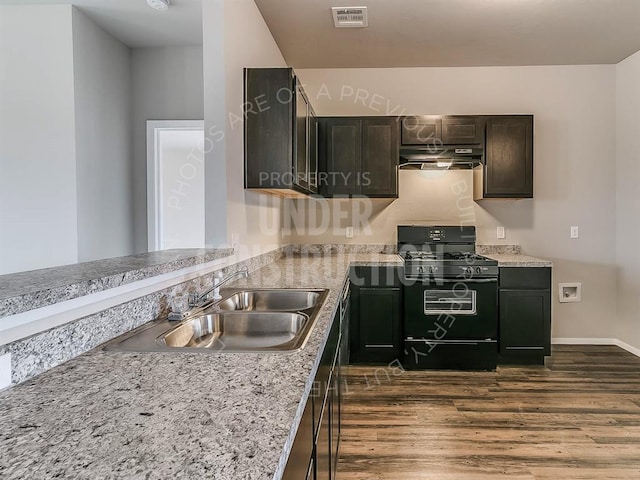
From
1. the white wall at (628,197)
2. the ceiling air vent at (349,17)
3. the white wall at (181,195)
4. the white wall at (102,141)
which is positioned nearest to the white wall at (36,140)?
the white wall at (102,141)

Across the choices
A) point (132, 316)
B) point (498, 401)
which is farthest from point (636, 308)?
point (132, 316)

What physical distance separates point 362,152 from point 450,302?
1557 millimetres

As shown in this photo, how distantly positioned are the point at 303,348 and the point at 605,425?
94.4 inches

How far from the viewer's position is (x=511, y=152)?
12.7 feet

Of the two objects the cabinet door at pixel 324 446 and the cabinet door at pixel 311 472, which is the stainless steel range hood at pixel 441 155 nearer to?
the cabinet door at pixel 324 446

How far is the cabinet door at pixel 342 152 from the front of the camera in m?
3.92

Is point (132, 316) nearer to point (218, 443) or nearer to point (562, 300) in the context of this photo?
point (218, 443)

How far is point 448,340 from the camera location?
352 cm

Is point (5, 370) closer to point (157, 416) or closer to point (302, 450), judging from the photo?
point (157, 416)

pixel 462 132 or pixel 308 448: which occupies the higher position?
pixel 462 132

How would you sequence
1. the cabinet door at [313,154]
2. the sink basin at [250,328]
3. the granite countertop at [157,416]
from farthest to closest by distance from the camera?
1. the cabinet door at [313,154]
2. the sink basin at [250,328]
3. the granite countertop at [157,416]

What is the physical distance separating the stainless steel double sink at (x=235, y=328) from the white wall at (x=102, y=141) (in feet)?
5.34

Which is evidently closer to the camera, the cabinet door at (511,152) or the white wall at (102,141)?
the white wall at (102,141)

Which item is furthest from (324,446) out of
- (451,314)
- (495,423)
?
(451,314)
